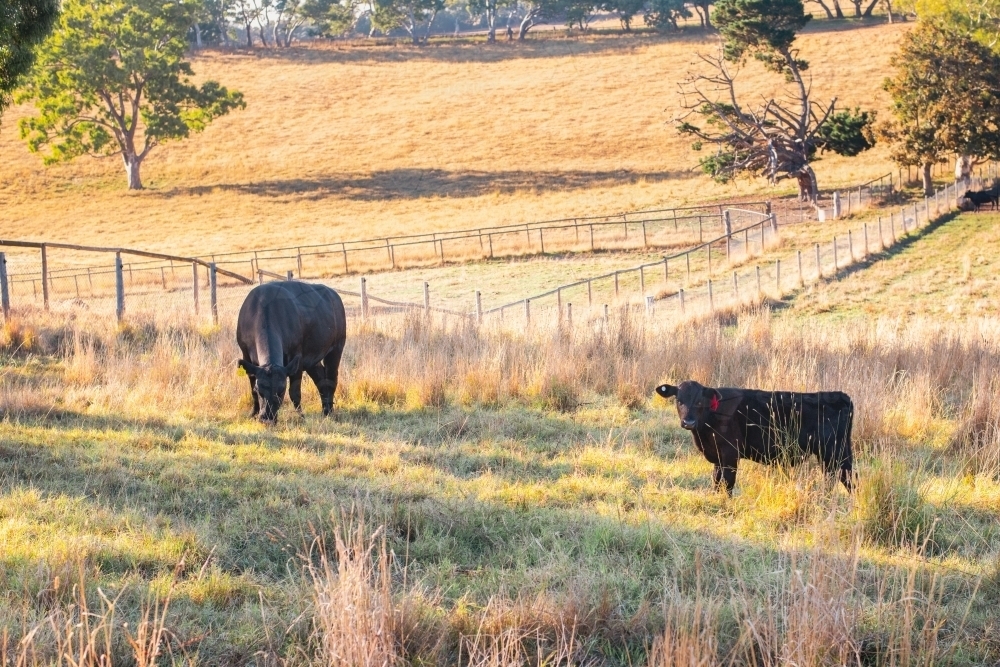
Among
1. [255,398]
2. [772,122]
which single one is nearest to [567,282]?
[772,122]

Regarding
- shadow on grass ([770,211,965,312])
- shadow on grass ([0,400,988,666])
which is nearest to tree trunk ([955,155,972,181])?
shadow on grass ([770,211,965,312])

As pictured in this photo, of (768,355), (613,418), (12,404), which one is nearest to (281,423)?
(12,404)

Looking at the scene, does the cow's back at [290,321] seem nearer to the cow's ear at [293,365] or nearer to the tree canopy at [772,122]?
the cow's ear at [293,365]

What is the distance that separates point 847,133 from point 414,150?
3330 centimetres

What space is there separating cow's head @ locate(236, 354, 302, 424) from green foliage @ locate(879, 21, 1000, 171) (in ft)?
137

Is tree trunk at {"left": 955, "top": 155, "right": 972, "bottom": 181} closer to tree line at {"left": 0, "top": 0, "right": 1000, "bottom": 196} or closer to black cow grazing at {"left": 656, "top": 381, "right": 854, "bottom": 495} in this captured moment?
tree line at {"left": 0, "top": 0, "right": 1000, "bottom": 196}

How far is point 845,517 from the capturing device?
680 cm

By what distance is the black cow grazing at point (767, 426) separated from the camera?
7648 millimetres

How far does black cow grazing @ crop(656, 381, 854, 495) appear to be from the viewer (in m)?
7.65

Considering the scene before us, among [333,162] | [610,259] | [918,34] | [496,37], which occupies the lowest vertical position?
[610,259]

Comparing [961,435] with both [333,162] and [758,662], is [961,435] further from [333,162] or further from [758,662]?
[333,162]

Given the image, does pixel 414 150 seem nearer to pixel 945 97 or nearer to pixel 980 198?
pixel 945 97

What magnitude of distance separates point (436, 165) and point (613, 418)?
5924cm

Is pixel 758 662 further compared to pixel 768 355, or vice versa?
pixel 768 355
